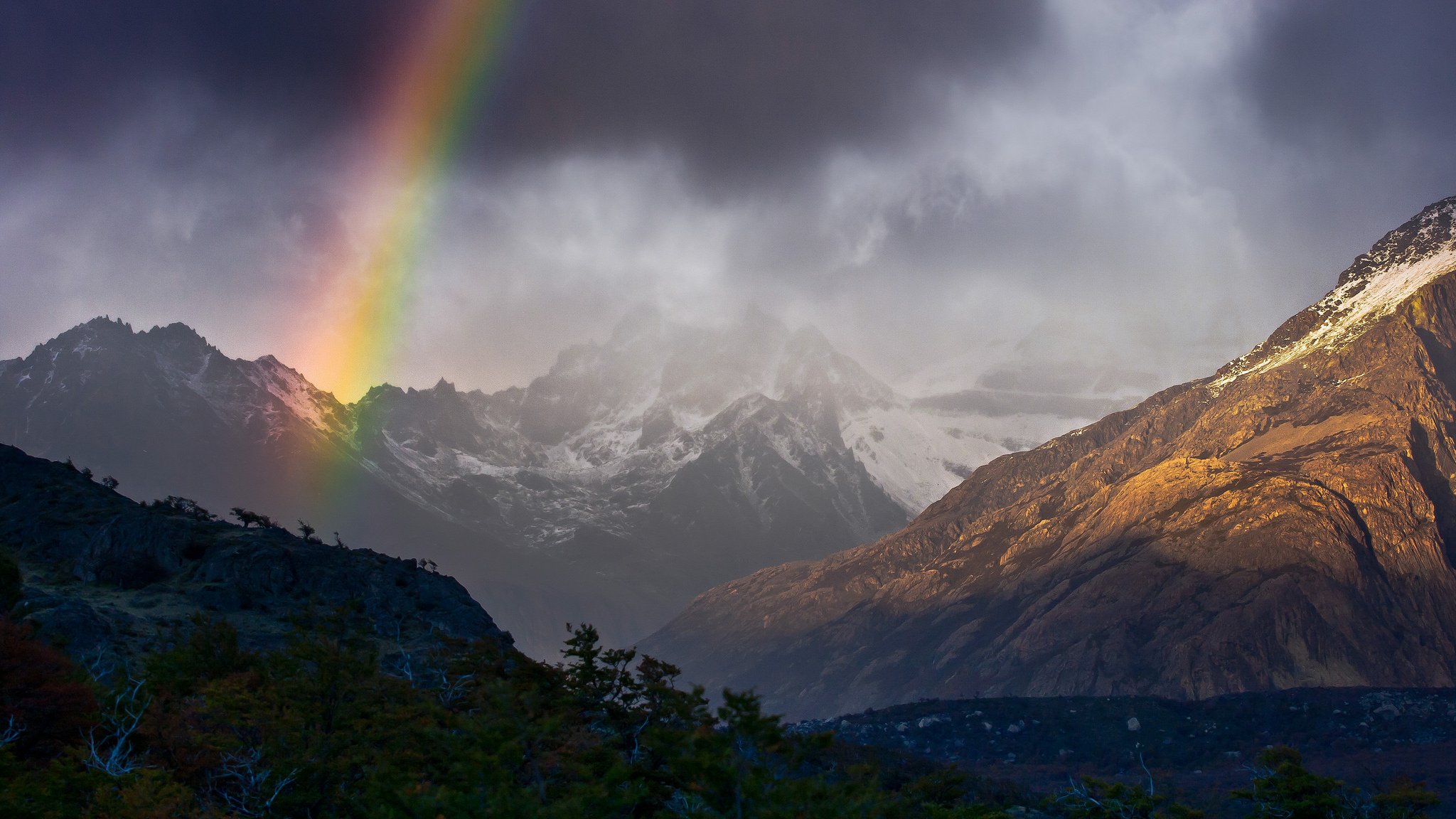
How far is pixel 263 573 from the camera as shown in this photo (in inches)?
4843

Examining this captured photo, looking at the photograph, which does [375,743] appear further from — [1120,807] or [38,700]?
[1120,807]

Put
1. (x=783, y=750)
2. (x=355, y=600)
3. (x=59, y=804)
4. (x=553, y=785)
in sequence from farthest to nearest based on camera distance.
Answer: (x=355, y=600)
(x=553, y=785)
(x=783, y=750)
(x=59, y=804)

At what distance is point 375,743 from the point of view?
66062mm

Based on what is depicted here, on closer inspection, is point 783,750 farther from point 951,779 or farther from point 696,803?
point 951,779

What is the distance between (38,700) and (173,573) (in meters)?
60.7

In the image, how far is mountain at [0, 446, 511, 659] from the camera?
106 meters

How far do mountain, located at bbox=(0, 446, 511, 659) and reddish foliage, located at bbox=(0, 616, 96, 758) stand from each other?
31073 mm

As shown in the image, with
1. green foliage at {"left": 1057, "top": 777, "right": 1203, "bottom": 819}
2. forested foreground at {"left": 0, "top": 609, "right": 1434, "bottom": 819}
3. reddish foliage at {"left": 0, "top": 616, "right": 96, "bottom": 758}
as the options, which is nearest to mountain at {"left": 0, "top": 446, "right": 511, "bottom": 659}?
forested foreground at {"left": 0, "top": 609, "right": 1434, "bottom": 819}

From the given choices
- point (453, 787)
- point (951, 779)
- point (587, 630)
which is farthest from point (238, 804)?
point (951, 779)

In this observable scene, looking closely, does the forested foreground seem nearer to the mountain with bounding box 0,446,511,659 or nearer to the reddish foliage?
the reddish foliage

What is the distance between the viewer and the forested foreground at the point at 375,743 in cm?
5347

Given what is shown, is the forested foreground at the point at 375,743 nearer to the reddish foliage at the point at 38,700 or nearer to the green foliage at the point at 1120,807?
the reddish foliage at the point at 38,700

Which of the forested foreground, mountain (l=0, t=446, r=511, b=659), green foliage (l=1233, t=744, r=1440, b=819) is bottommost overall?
green foliage (l=1233, t=744, r=1440, b=819)

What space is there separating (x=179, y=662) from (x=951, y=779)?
72.9 m
